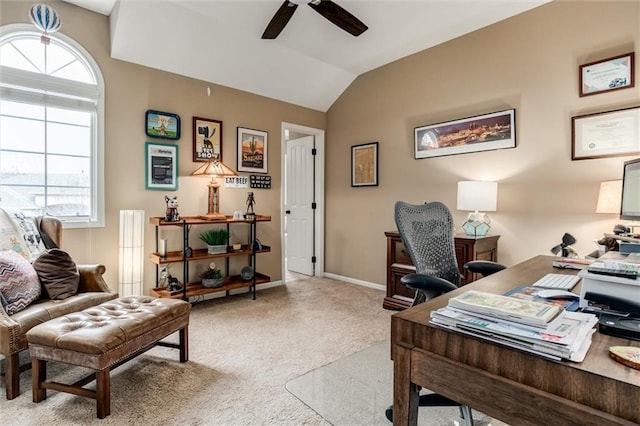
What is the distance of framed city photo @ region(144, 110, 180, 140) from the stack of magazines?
339cm

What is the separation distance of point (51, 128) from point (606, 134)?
4.69m

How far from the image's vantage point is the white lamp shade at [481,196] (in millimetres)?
3016

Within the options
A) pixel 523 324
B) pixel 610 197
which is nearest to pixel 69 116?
pixel 523 324

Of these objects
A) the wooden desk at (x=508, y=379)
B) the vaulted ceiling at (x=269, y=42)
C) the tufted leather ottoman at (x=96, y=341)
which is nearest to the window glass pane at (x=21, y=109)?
the vaulted ceiling at (x=269, y=42)

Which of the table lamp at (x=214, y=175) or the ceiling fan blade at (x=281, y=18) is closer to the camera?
→ the ceiling fan blade at (x=281, y=18)

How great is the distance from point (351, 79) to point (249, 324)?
134 inches

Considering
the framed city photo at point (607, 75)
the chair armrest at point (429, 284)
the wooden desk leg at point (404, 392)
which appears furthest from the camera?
the framed city photo at point (607, 75)

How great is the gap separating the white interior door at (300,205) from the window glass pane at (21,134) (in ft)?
9.85

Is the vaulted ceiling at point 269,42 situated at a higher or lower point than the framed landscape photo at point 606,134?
higher

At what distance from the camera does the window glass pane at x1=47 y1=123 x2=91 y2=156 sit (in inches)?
117

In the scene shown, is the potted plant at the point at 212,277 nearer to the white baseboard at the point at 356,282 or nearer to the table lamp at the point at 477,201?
the white baseboard at the point at 356,282

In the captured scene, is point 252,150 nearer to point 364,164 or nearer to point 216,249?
point 216,249

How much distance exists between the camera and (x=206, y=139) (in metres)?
3.78

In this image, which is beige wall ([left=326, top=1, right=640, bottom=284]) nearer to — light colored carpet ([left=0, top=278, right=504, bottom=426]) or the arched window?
light colored carpet ([left=0, top=278, right=504, bottom=426])
